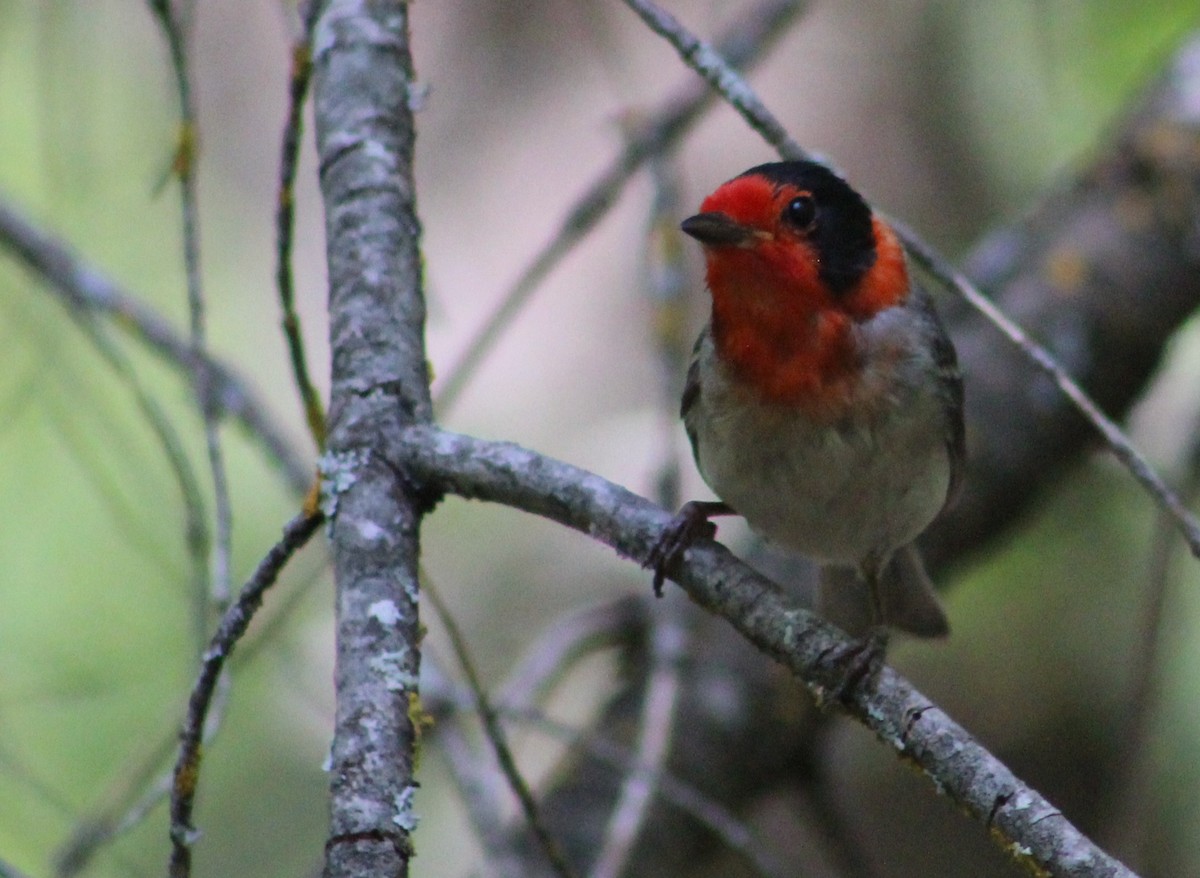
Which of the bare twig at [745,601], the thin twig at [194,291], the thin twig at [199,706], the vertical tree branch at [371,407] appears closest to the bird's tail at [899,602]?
the bare twig at [745,601]

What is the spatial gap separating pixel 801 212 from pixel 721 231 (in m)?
0.24

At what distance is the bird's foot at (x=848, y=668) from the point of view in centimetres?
221

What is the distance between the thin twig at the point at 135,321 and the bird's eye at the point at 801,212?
4.98 feet

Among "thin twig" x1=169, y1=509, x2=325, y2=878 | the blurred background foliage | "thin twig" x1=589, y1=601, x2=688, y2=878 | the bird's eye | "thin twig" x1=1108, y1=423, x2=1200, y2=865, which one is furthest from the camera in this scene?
the blurred background foliage

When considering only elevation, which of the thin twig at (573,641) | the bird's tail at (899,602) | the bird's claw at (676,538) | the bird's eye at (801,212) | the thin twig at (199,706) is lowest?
the thin twig at (199,706)

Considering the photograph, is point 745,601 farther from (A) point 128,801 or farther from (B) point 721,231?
(A) point 128,801

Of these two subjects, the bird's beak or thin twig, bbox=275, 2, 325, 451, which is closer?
thin twig, bbox=275, 2, 325, 451

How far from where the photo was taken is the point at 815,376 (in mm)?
3139

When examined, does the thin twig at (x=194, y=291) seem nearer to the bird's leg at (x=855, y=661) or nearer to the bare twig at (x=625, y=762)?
the bare twig at (x=625, y=762)

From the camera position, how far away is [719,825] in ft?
10.5

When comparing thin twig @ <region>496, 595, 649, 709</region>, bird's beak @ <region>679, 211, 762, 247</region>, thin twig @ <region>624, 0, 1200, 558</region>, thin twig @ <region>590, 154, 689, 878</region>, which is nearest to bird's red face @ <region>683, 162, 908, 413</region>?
bird's beak @ <region>679, 211, 762, 247</region>

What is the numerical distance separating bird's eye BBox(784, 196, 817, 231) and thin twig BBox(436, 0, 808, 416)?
909 millimetres

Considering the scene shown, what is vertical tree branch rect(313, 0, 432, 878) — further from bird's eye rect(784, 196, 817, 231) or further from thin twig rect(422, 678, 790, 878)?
bird's eye rect(784, 196, 817, 231)

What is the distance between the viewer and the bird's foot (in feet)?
A: 7.25
